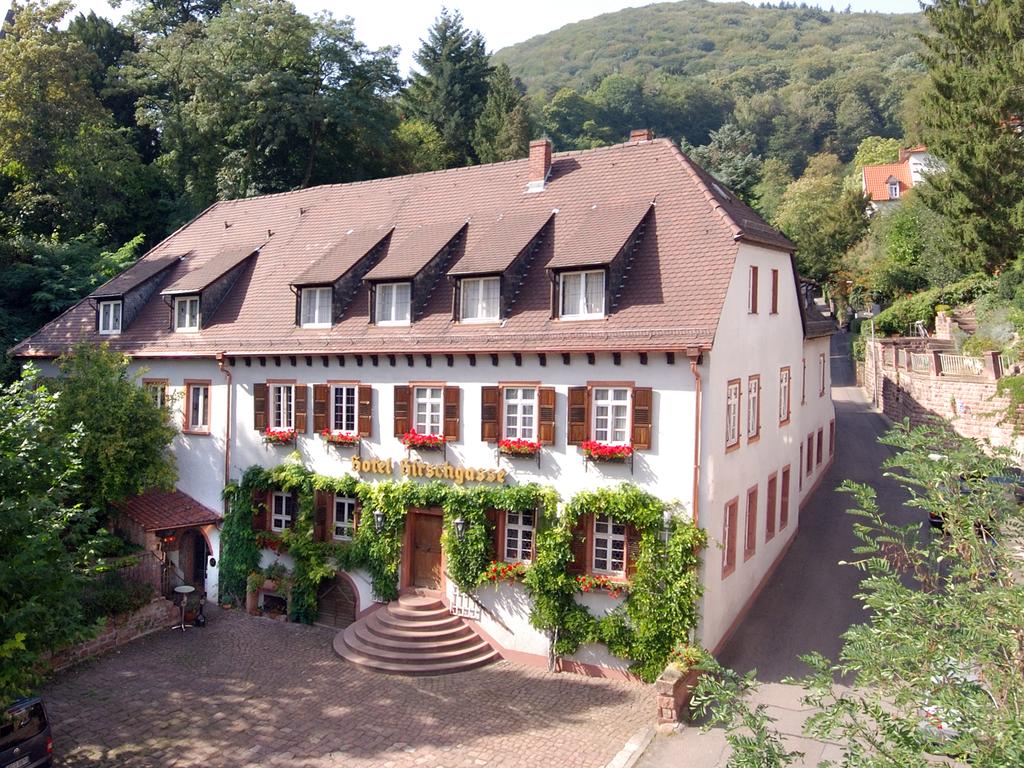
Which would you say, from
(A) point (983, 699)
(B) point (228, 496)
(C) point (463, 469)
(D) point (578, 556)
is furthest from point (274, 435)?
(A) point (983, 699)

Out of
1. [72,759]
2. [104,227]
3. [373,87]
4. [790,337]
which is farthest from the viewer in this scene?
[373,87]

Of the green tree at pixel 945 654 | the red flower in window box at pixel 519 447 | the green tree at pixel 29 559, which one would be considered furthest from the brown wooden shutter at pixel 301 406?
the green tree at pixel 945 654

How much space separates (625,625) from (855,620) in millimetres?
5829

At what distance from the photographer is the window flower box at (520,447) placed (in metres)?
17.3

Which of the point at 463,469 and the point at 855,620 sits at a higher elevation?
the point at 463,469

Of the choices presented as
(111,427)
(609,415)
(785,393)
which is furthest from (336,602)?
(785,393)

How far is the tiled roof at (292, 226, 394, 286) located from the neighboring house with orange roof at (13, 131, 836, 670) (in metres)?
0.07

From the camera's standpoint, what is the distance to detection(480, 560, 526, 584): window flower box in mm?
17500

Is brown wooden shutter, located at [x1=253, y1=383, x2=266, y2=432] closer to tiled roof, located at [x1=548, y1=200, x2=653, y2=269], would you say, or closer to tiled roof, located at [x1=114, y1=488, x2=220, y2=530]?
tiled roof, located at [x1=114, y1=488, x2=220, y2=530]

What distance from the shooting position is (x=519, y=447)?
57.1 feet

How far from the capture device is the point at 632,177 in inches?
791

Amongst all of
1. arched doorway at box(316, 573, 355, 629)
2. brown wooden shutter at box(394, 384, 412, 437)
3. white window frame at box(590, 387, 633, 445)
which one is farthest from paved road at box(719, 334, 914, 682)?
arched doorway at box(316, 573, 355, 629)

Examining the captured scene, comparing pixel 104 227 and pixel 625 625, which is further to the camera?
pixel 104 227

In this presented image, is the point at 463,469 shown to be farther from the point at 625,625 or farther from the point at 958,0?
the point at 958,0
